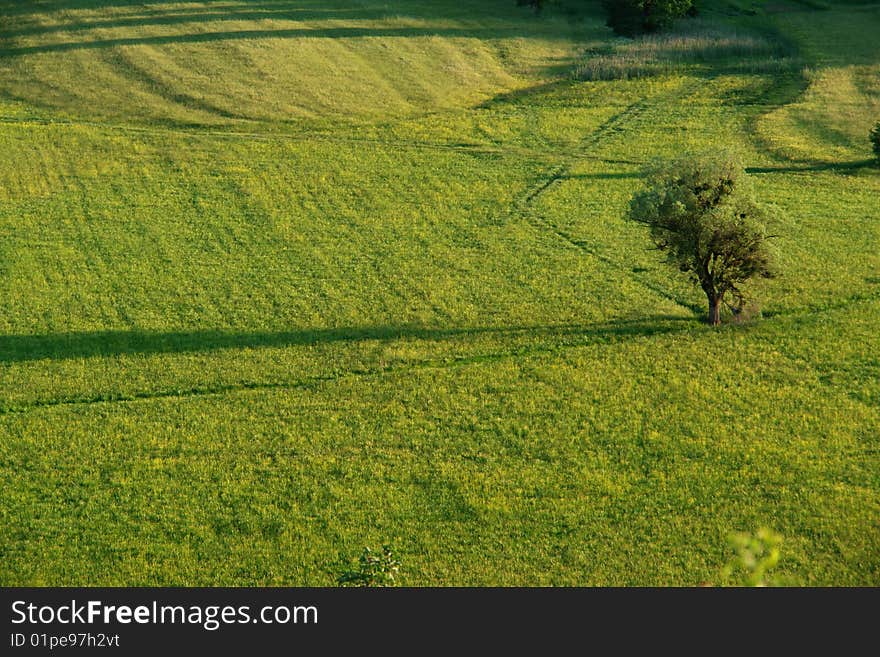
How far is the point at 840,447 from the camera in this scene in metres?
38.1

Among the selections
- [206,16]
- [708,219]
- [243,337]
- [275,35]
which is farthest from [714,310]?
[206,16]

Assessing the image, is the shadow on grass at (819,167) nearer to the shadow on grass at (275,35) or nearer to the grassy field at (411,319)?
the grassy field at (411,319)

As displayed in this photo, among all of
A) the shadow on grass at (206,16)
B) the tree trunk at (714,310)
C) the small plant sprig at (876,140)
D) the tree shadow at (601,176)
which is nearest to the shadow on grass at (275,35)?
the shadow on grass at (206,16)

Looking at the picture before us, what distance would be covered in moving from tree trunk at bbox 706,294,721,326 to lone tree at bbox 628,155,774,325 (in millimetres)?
447

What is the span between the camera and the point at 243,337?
47.0 meters

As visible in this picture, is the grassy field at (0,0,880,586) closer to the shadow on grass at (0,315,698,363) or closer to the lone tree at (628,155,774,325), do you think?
the shadow on grass at (0,315,698,363)

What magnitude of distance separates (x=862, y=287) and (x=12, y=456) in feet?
139

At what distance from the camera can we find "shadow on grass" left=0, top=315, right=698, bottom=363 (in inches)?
1802

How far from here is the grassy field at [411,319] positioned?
34.1m

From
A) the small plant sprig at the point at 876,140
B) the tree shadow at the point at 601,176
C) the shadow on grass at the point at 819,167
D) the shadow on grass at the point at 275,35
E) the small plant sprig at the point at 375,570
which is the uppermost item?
the shadow on grass at the point at 275,35

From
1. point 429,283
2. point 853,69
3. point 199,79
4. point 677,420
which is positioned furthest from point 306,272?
point 853,69

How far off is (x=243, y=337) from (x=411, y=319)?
837 centimetres

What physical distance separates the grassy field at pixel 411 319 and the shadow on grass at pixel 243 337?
0.74 feet

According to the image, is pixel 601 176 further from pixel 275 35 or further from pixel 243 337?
pixel 275 35
